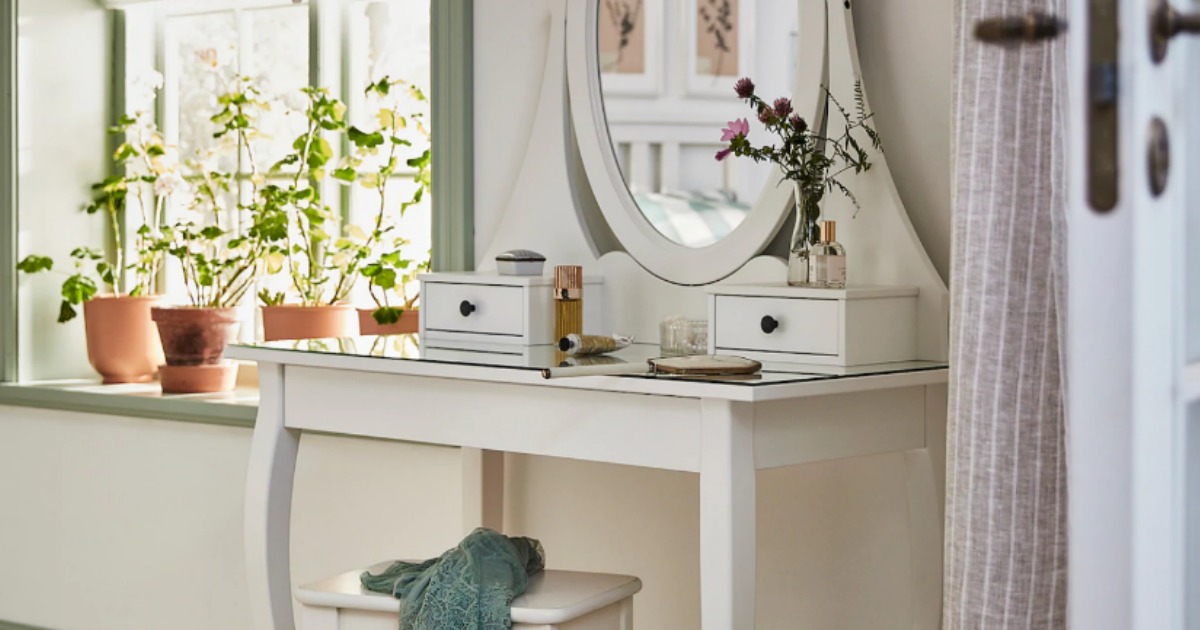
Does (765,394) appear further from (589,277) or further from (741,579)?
(589,277)

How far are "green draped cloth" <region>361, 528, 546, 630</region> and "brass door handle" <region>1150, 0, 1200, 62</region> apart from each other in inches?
53.6

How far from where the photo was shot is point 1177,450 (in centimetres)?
121

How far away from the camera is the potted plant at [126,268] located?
3900 millimetres

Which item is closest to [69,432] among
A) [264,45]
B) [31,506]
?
[31,506]

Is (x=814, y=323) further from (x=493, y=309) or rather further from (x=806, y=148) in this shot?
(x=493, y=309)

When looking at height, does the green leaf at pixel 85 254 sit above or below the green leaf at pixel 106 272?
above

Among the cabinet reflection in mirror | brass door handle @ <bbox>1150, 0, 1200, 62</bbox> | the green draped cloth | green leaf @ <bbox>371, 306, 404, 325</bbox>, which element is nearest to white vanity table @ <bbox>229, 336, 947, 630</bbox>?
the green draped cloth

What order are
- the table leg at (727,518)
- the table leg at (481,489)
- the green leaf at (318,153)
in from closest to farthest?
the table leg at (727,518) < the table leg at (481,489) < the green leaf at (318,153)

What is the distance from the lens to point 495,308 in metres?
2.71

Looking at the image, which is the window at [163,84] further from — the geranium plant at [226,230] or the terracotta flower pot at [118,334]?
the terracotta flower pot at [118,334]

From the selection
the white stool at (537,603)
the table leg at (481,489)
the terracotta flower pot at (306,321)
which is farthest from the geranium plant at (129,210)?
the white stool at (537,603)

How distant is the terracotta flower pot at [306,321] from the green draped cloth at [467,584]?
123 cm

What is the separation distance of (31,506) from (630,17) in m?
2.24

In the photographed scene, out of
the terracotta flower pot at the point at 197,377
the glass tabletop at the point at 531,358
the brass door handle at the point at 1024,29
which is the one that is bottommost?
the terracotta flower pot at the point at 197,377
